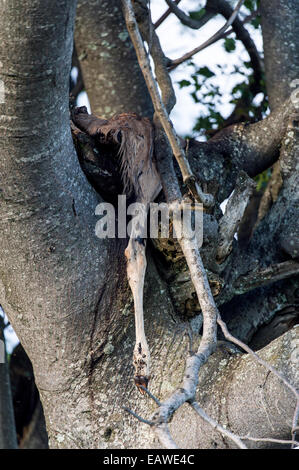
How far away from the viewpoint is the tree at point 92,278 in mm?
1392

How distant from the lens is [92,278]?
1712mm

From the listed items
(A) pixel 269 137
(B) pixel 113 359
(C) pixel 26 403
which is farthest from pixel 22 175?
(C) pixel 26 403

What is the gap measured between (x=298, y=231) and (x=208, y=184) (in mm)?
406

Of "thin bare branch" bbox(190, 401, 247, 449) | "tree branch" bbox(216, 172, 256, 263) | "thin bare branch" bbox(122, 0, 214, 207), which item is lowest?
"thin bare branch" bbox(190, 401, 247, 449)

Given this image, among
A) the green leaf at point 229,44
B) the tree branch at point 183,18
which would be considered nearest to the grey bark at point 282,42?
the tree branch at point 183,18

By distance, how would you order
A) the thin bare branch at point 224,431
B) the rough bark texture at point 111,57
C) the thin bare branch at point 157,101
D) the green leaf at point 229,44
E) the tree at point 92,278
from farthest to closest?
the green leaf at point 229,44 < the rough bark texture at point 111,57 < the thin bare branch at point 157,101 < the tree at point 92,278 < the thin bare branch at point 224,431

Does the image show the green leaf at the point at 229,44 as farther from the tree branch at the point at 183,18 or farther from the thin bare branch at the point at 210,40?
the thin bare branch at the point at 210,40

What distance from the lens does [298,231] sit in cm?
221

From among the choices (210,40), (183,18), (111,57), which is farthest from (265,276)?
(111,57)

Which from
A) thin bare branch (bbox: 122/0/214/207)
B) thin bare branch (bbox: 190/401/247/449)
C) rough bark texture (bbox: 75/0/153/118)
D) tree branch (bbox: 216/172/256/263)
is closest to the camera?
thin bare branch (bbox: 190/401/247/449)

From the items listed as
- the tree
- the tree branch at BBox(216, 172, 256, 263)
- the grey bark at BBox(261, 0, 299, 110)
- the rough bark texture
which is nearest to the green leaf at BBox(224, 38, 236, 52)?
the grey bark at BBox(261, 0, 299, 110)

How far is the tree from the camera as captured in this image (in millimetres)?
1392

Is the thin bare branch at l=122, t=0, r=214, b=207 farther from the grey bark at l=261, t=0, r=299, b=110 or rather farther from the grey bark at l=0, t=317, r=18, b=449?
the grey bark at l=0, t=317, r=18, b=449

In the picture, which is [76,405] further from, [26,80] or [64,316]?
[26,80]
